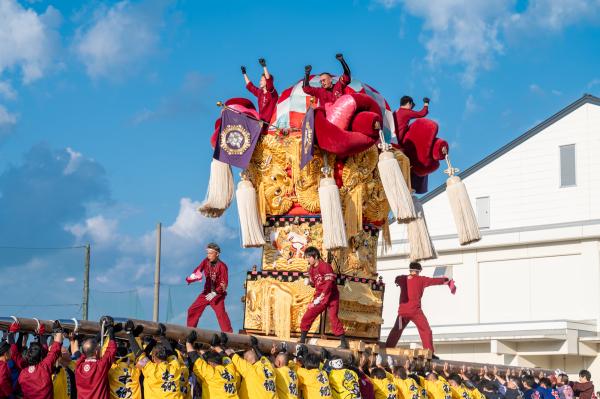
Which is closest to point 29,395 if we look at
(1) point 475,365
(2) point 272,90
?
(2) point 272,90

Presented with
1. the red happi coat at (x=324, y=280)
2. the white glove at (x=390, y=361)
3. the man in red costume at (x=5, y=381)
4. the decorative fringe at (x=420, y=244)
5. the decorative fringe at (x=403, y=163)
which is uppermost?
the decorative fringe at (x=403, y=163)

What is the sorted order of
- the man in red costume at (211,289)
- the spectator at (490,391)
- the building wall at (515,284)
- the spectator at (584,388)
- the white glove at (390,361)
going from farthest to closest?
1. the building wall at (515,284)
2. the spectator at (584,388)
3. the spectator at (490,391)
4. the man in red costume at (211,289)
5. the white glove at (390,361)

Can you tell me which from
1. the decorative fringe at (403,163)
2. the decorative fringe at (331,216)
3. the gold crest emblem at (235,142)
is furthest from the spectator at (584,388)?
the gold crest emblem at (235,142)

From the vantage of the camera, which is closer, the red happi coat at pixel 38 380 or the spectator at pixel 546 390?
the red happi coat at pixel 38 380

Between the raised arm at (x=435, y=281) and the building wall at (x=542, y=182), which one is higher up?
the building wall at (x=542, y=182)

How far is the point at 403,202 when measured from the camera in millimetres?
16812

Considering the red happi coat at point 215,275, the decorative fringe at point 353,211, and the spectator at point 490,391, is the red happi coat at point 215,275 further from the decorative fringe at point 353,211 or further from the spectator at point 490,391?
the spectator at point 490,391

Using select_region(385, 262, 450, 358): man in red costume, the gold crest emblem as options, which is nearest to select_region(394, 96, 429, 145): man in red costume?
select_region(385, 262, 450, 358): man in red costume

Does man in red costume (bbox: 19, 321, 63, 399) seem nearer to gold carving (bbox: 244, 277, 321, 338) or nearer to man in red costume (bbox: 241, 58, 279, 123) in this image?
gold carving (bbox: 244, 277, 321, 338)

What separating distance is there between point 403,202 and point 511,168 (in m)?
15.2

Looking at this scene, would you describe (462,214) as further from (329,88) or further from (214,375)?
(214,375)

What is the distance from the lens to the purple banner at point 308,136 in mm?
16797

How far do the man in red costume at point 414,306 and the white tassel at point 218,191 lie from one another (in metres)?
3.29

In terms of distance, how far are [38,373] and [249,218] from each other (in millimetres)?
6232
